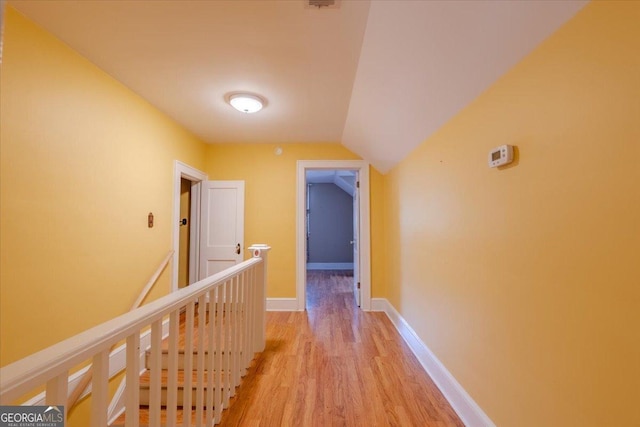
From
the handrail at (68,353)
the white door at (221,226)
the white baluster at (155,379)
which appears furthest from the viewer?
the white door at (221,226)

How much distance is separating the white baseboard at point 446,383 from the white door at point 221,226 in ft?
7.59

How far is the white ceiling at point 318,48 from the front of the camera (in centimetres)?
124

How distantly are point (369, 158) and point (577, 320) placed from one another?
295 centimetres

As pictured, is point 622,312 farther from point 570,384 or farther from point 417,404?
point 417,404

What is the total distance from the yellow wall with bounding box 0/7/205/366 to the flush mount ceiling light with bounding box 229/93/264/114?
0.87 meters

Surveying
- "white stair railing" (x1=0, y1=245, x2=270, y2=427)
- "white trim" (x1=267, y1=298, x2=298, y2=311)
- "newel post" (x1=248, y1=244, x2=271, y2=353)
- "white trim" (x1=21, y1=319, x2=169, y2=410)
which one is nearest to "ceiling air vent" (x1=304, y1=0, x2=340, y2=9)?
"white stair railing" (x1=0, y1=245, x2=270, y2=427)

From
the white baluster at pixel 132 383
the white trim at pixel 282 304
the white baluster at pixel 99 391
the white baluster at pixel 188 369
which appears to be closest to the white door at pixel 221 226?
the white trim at pixel 282 304

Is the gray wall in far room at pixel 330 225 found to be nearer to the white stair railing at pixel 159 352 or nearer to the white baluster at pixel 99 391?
the white stair railing at pixel 159 352

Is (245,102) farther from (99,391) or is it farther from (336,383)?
(336,383)

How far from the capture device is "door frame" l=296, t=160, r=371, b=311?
380 centimetres

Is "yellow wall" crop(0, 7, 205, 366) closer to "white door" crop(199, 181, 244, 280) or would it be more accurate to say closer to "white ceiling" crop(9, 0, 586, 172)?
"white ceiling" crop(9, 0, 586, 172)

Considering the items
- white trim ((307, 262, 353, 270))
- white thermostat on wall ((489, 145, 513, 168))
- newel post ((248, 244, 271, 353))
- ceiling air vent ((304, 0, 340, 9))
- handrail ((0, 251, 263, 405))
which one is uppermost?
ceiling air vent ((304, 0, 340, 9))

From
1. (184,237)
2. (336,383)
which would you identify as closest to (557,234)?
(336,383)

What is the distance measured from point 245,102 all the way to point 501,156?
208cm
